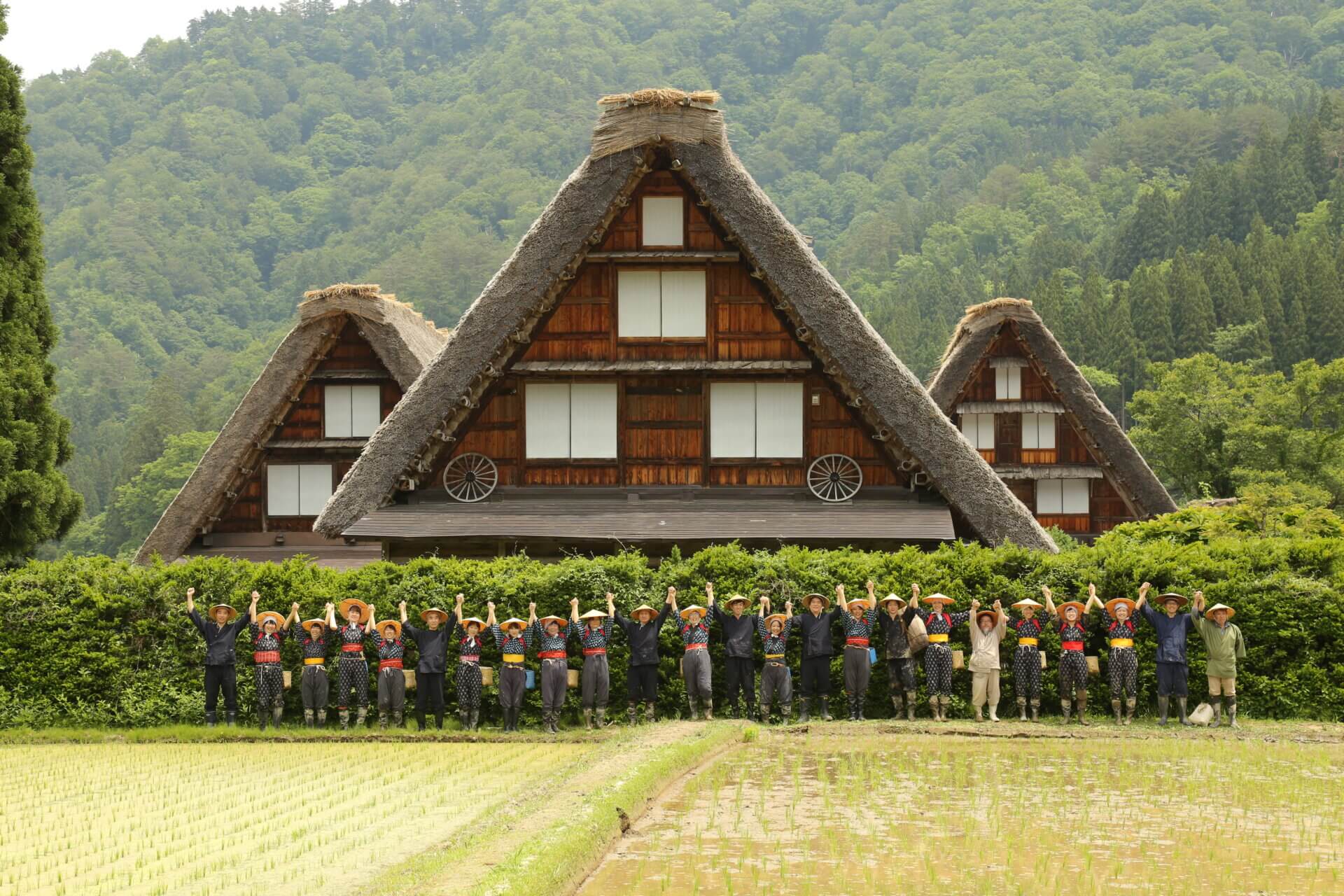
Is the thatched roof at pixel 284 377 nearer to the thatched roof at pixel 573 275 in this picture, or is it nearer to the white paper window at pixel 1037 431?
the thatched roof at pixel 573 275

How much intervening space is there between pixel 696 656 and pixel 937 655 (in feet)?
9.37

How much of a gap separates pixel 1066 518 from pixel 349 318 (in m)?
22.0

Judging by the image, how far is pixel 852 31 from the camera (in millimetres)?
169625

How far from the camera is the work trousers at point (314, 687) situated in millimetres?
19000

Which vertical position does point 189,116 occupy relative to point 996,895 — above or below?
above

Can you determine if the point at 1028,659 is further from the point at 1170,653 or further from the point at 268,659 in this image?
the point at 268,659

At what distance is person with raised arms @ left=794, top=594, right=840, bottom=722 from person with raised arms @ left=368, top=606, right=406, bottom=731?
15.6ft

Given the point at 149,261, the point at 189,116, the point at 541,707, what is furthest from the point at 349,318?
the point at 189,116

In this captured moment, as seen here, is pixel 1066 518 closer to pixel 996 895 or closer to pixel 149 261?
pixel 996 895

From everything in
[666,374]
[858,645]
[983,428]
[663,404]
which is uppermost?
[983,428]

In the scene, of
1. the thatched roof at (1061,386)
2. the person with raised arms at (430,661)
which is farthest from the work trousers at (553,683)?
the thatched roof at (1061,386)

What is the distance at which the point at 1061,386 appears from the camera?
41.0 m

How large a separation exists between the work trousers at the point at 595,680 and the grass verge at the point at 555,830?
2268 mm

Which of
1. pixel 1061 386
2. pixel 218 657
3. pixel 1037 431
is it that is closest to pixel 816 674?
pixel 218 657
